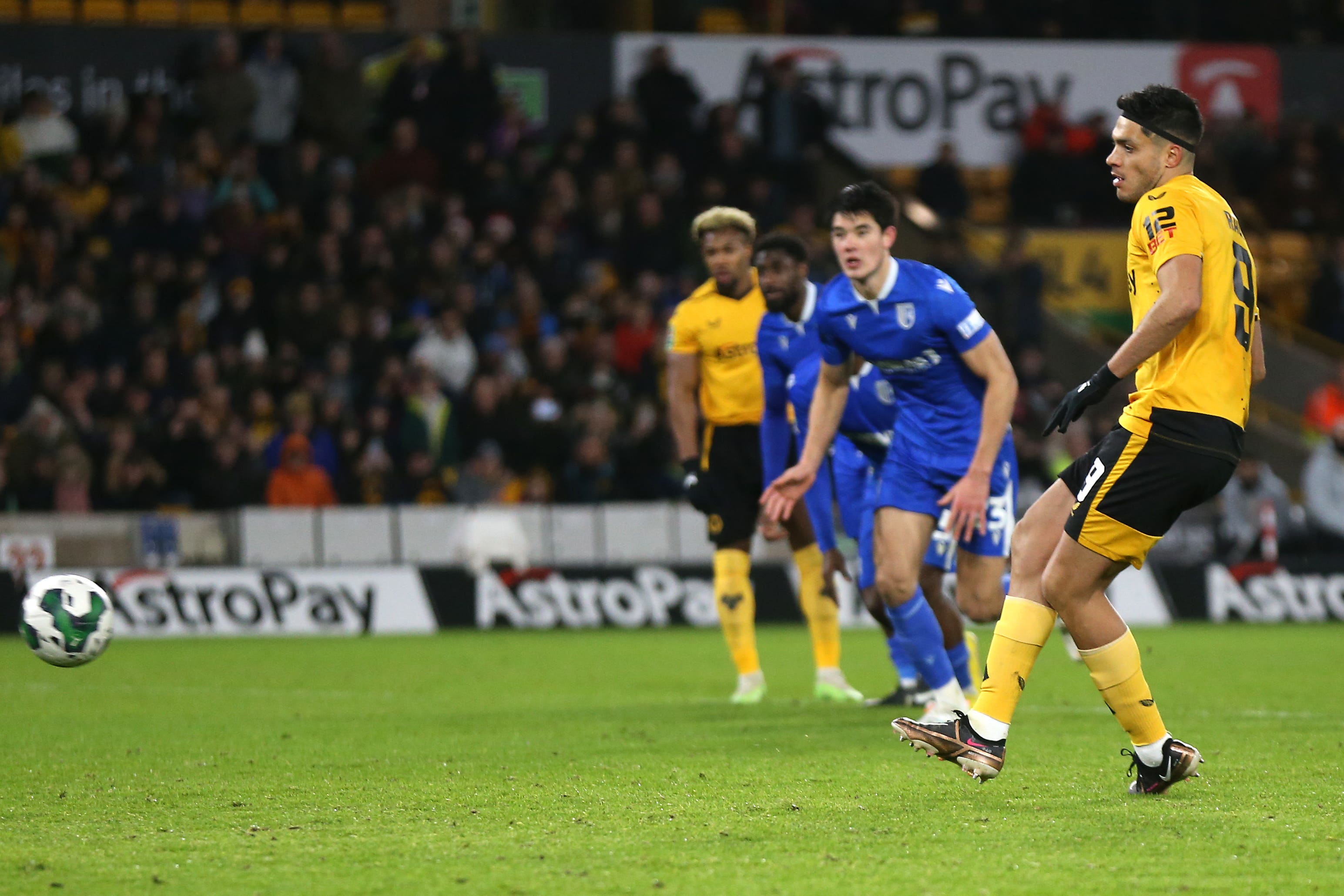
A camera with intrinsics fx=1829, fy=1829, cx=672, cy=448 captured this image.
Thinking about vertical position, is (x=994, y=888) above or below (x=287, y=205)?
below

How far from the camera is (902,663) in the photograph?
9.62 metres

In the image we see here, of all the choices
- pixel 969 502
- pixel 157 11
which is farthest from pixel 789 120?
pixel 969 502

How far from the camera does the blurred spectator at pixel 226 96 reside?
19719mm

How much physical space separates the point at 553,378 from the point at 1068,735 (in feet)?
36.2

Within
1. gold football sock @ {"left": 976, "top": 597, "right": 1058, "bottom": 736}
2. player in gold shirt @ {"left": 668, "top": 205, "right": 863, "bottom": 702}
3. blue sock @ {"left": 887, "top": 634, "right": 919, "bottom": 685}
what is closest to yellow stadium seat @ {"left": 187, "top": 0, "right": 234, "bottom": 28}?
player in gold shirt @ {"left": 668, "top": 205, "right": 863, "bottom": 702}

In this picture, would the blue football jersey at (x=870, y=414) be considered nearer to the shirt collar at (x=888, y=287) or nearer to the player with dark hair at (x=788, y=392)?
the player with dark hair at (x=788, y=392)

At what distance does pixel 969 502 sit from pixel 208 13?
17036mm

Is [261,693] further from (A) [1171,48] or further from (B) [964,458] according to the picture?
(A) [1171,48]

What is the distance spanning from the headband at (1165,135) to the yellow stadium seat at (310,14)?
17.6 m

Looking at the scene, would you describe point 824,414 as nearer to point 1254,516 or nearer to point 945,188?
point 1254,516

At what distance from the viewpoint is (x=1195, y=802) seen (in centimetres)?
600

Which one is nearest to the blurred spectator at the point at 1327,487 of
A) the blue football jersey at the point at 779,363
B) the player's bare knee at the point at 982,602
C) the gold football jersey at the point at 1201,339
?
the blue football jersey at the point at 779,363

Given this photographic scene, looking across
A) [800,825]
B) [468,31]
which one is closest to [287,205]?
[468,31]

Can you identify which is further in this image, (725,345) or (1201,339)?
(725,345)
